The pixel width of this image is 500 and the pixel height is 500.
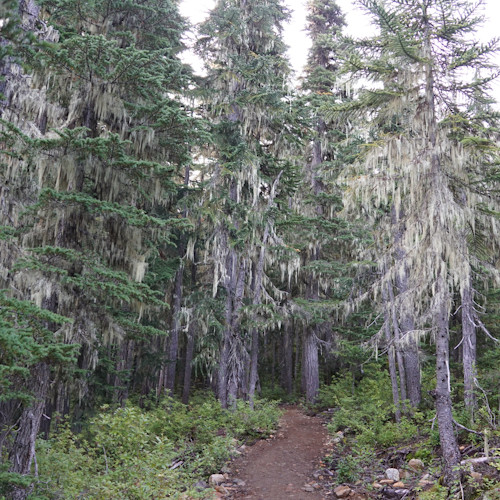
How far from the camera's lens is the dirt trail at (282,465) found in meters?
8.11

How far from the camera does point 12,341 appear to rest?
11.7 ft

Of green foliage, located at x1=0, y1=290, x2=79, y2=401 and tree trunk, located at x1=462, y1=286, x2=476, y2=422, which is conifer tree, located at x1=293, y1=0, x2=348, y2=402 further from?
green foliage, located at x1=0, y1=290, x2=79, y2=401

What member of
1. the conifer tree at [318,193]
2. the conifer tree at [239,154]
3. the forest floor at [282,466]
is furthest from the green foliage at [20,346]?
the conifer tree at [318,193]

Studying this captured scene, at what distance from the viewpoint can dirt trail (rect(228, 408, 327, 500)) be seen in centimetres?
811

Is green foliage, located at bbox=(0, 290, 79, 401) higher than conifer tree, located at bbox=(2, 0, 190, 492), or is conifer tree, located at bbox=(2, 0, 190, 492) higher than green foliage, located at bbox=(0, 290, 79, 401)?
conifer tree, located at bbox=(2, 0, 190, 492)

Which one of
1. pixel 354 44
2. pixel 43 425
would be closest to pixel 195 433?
pixel 43 425

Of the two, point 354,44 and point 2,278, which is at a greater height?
point 354,44

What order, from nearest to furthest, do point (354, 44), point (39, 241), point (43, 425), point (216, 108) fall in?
point (39, 241) → point (354, 44) → point (43, 425) → point (216, 108)

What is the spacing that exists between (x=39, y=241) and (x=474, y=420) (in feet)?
32.9

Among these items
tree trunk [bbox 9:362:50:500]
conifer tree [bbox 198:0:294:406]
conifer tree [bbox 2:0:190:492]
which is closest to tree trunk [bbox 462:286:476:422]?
conifer tree [bbox 198:0:294:406]

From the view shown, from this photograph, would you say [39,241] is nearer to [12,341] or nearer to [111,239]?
[111,239]

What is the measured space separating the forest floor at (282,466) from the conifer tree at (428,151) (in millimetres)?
3137

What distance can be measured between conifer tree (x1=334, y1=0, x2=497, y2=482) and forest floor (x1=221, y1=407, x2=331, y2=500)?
10.3ft

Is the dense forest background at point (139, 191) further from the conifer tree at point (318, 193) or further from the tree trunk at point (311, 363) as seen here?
the tree trunk at point (311, 363)
